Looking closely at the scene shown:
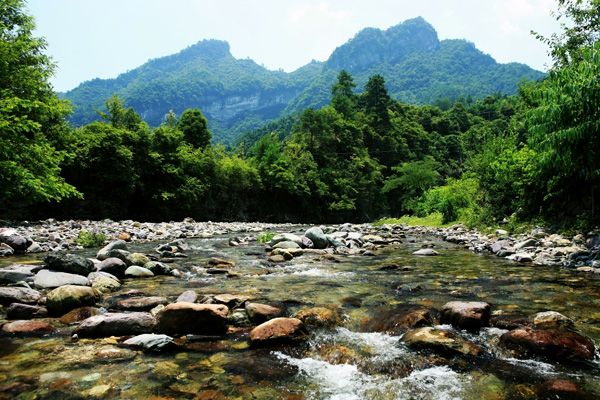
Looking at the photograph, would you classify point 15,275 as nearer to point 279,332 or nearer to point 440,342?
point 279,332

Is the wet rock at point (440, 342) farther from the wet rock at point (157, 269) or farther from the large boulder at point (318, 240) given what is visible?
the large boulder at point (318, 240)

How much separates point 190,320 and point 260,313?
1.08 m

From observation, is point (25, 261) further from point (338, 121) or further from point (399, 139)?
point (399, 139)

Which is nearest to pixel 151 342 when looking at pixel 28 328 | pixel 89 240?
pixel 28 328

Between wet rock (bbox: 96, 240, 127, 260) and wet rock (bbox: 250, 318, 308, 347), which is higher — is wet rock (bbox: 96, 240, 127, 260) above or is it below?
above

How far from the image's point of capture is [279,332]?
502 cm

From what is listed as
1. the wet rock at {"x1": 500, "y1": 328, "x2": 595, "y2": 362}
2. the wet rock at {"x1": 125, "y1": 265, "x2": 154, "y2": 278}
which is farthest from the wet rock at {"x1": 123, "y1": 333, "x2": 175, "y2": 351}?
the wet rock at {"x1": 125, "y1": 265, "x2": 154, "y2": 278}

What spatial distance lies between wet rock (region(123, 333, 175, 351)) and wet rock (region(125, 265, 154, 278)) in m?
4.35

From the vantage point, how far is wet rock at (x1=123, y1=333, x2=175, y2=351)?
4652 millimetres

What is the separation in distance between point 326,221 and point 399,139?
26.8 meters

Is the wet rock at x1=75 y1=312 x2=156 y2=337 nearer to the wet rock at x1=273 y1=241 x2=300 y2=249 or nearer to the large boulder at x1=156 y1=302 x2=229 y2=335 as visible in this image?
the large boulder at x1=156 y1=302 x2=229 y2=335

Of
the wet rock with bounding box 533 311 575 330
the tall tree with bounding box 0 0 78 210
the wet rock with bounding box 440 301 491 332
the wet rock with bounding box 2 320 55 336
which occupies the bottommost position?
the wet rock with bounding box 533 311 575 330

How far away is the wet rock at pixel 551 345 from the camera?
4.37 metres

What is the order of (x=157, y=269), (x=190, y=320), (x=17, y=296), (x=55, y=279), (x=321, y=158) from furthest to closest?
(x=321, y=158), (x=157, y=269), (x=55, y=279), (x=17, y=296), (x=190, y=320)
